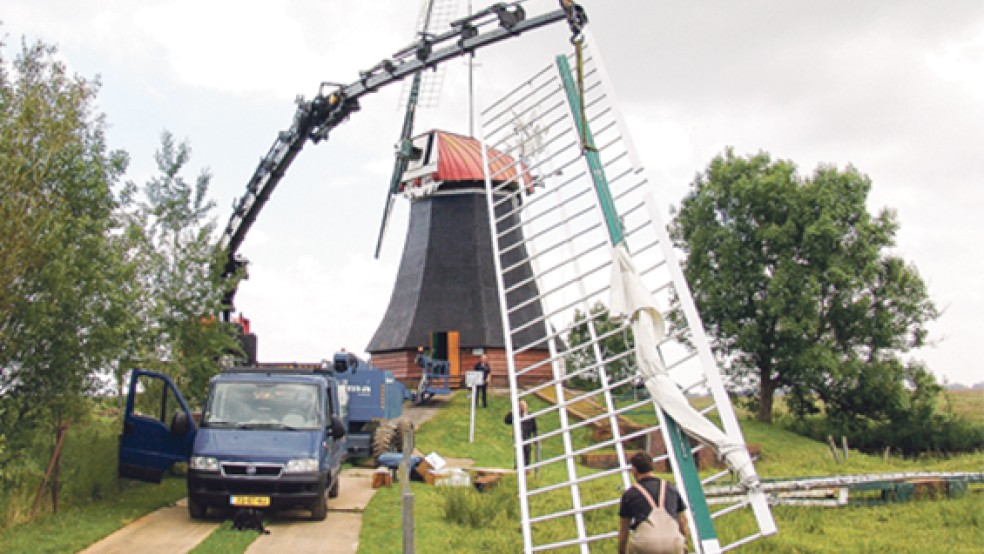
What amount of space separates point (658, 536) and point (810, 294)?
2726 cm

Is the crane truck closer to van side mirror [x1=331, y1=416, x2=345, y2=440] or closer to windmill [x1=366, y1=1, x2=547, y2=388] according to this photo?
van side mirror [x1=331, y1=416, x2=345, y2=440]

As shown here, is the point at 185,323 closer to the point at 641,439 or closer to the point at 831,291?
the point at 641,439

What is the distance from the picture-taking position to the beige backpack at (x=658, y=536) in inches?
216

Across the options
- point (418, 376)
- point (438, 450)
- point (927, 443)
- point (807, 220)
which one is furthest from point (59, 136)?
point (927, 443)

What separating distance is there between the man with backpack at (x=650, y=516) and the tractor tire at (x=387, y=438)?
10937 mm

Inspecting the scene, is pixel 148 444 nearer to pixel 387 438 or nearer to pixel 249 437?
pixel 249 437

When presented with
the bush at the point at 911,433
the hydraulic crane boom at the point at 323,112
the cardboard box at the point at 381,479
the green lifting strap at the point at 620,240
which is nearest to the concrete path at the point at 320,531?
the cardboard box at the point at 381,479

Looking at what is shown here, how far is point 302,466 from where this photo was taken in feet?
35.0

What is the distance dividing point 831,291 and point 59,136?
2889 cm

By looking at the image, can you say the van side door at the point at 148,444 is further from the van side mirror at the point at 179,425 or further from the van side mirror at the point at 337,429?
the van side mirror at the point at 337,429

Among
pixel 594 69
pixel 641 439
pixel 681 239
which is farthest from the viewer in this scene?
pixel 681 239

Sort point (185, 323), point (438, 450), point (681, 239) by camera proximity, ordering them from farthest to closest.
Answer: point (681, 239)
point (438, 450)
point (185, 323)

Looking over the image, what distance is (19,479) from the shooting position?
34.1 ft

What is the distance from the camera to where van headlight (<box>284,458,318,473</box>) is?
34.9ft
